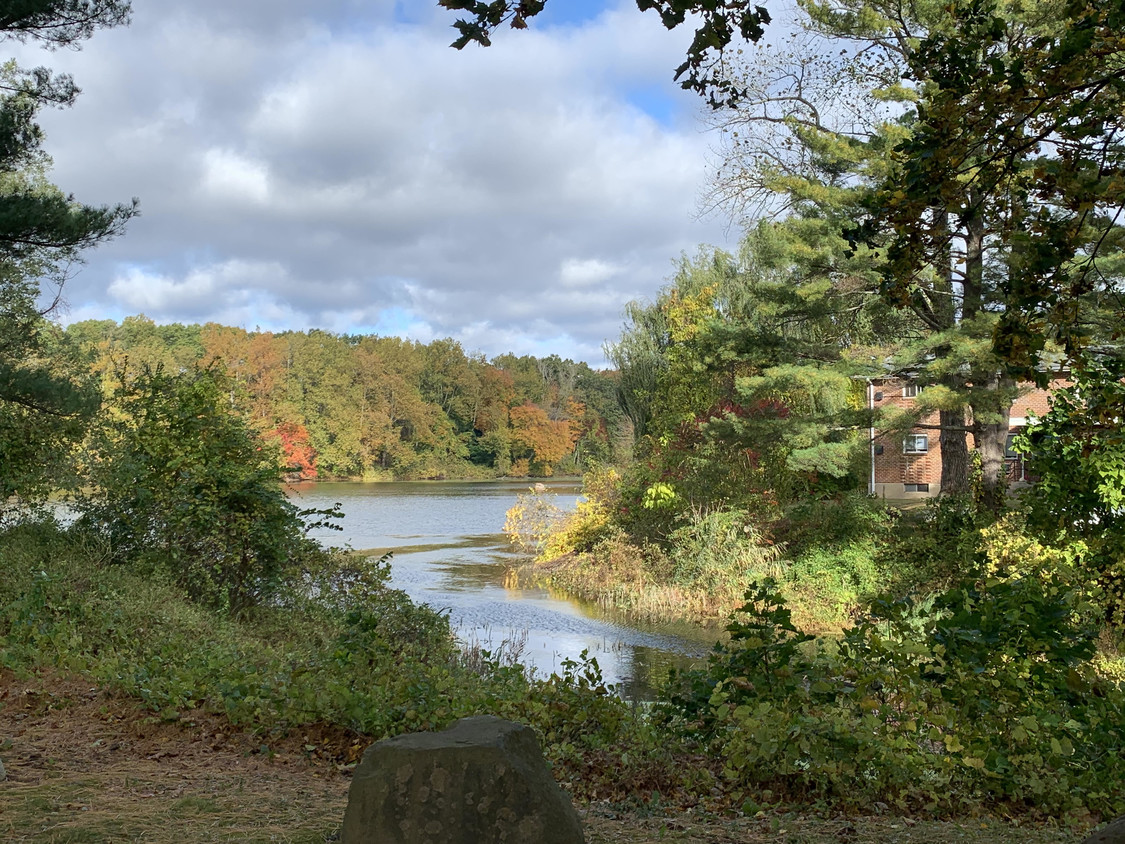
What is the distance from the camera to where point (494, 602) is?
19.1 meters

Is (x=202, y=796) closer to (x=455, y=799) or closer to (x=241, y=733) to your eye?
(x=241, y=733)

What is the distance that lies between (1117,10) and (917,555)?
14621 mm

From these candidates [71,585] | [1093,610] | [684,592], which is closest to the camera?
[1093,610]

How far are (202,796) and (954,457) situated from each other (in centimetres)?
1639

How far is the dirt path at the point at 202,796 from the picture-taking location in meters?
4.14

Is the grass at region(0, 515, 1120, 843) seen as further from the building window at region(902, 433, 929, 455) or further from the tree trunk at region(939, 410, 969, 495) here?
the building window at region(902, 433, 929, 455)

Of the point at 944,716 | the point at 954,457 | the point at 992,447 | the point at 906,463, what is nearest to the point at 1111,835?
the point at 944,716

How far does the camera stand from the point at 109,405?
13602 millimetres

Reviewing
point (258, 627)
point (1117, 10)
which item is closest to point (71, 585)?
point (258, 627)

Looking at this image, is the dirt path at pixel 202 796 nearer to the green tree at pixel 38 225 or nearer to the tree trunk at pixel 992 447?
the green tree at pixel 38 225

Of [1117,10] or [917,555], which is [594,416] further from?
[1117,10]

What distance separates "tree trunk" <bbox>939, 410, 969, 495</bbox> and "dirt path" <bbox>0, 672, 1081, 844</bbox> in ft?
47.0

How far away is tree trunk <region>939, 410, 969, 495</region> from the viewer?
18.0m

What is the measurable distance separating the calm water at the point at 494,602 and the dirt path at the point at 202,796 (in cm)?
333
